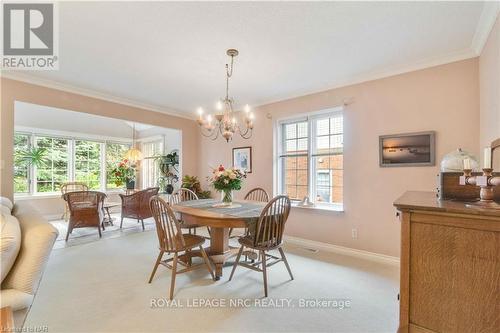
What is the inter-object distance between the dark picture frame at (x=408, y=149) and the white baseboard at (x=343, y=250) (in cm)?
122

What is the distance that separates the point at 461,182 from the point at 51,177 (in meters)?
7.90

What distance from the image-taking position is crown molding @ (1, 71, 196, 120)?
3.33 metres

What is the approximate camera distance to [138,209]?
4840mm

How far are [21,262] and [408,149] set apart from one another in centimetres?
373

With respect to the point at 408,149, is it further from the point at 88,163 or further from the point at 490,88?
the point at 88,163

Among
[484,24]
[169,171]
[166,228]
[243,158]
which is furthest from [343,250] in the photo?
[169,171]

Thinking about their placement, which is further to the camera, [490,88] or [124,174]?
[124,174]

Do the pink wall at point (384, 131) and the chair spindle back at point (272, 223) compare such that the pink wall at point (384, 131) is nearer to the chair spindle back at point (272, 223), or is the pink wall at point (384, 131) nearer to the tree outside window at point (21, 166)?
the chair spindle back at point (272, 223)

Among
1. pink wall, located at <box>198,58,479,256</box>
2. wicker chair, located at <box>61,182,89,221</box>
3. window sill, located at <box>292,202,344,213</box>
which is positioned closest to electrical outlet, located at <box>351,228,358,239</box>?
pink wall, located at <box>198,58,479,256</box>

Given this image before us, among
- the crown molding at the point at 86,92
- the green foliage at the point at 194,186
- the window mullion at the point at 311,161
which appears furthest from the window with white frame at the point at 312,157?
the crown molding at the point at 86,92

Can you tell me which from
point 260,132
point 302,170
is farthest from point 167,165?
point 302,170

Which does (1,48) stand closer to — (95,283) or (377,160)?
(95,283)

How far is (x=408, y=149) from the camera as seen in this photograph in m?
3.02

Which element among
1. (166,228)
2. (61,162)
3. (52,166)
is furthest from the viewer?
(61,162)
